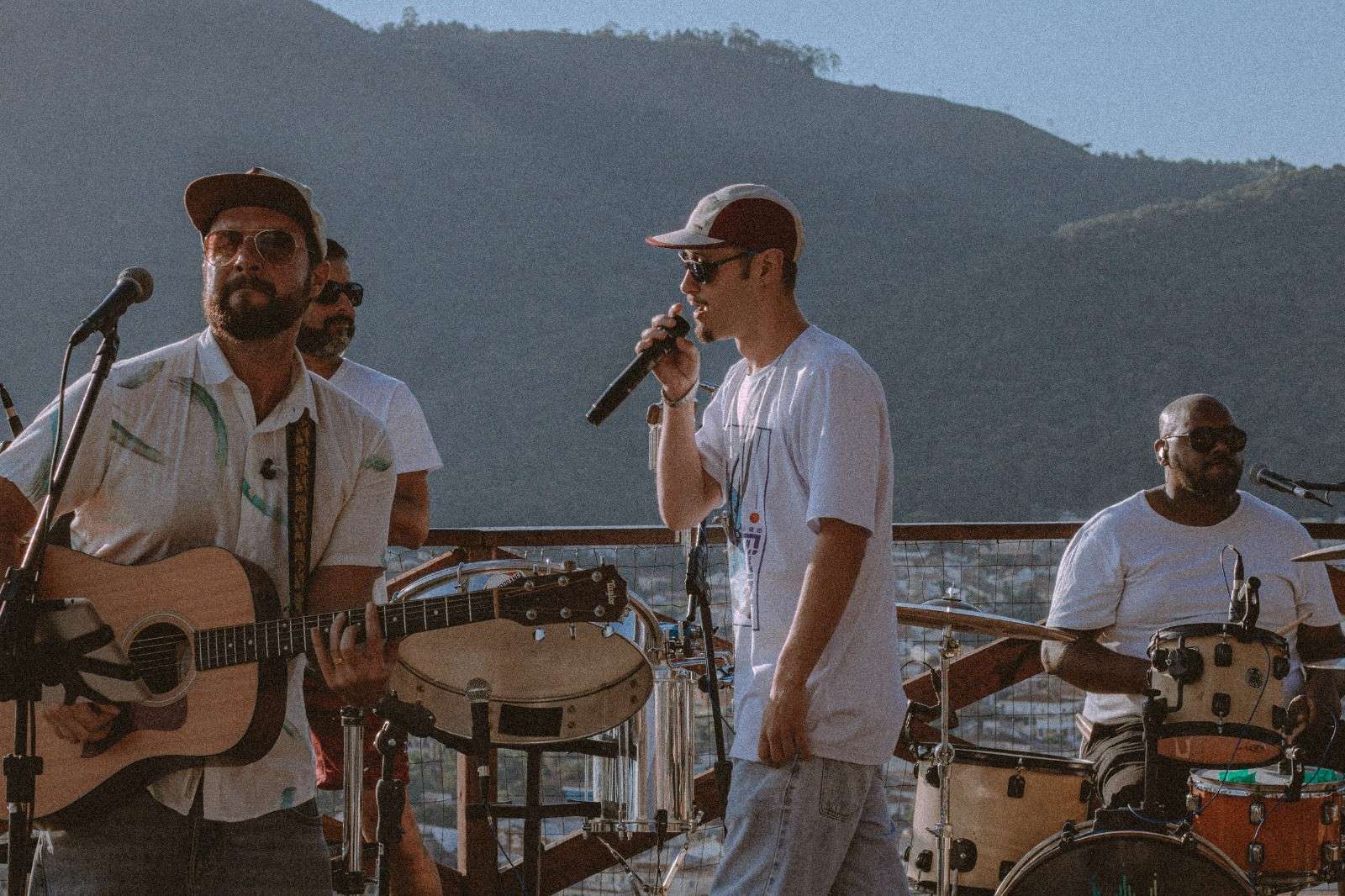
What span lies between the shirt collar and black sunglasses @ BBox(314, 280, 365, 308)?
5.58ft

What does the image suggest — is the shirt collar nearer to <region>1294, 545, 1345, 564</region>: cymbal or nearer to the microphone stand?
the microphone stand

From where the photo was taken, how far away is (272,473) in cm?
282

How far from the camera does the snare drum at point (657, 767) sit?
4246mm

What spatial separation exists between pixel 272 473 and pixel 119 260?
3816 centimetres

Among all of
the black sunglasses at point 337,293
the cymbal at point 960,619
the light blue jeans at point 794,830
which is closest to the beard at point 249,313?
the light blue jeans at point 794,830

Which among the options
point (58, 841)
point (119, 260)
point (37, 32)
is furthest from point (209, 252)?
point (37, 32)

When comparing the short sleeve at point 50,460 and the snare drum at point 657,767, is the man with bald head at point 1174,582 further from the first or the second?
the short sleeve at point 50,460

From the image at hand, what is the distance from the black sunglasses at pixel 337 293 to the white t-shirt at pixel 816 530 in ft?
6.89

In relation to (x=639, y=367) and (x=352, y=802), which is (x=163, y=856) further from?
(x=639, y=367)

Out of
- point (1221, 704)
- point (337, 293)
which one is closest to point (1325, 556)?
point (1221, 704)

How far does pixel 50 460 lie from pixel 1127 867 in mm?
3105

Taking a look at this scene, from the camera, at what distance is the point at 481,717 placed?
12.5 ft

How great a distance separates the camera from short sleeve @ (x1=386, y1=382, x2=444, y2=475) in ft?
14.8

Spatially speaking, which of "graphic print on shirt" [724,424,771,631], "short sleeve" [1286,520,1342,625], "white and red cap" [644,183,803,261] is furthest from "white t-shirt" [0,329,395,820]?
"short sleeve" [1286,520,1342,625]
